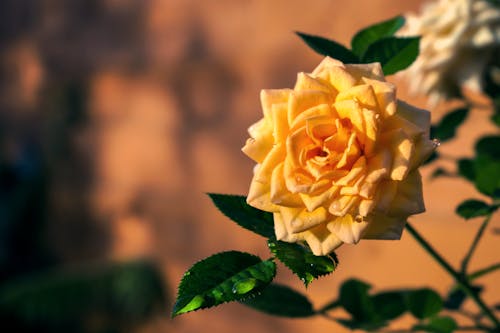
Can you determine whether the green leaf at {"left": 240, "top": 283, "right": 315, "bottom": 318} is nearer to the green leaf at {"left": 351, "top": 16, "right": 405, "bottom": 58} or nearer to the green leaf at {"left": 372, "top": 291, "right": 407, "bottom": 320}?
the green leaf at {"left": 372, "top": 291, "right": 407, "bottom": 320}

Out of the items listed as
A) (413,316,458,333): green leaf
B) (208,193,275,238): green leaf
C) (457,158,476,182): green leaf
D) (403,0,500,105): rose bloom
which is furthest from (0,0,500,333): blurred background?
(208,193,275,238): green leaf

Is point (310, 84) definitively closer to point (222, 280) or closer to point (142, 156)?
point (222, 280)

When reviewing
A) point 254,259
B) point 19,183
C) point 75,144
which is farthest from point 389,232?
point 19,183

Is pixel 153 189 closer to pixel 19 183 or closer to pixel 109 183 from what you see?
pixel 109 183

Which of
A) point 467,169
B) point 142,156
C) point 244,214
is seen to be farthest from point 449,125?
point 142,156

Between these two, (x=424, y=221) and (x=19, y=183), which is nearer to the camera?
(x=424, y=221)

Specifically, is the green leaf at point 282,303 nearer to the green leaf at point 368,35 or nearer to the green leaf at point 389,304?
the green leaf at point 389,304

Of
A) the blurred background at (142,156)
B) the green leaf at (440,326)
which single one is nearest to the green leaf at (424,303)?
the green leaf at (440,326)
